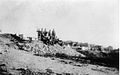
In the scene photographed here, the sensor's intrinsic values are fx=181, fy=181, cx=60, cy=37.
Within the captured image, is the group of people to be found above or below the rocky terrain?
above

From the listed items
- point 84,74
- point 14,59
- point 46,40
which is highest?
point 46,40

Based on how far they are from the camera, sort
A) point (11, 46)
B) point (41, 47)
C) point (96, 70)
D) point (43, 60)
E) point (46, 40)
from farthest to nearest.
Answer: point (46, 40) → point (41, 47) → point (11, 46) → point (43, 60) → point (96, 70)

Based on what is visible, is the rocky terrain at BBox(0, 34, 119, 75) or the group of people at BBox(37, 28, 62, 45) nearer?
the rocky terrain at BBox(0, 34, 119, 75)

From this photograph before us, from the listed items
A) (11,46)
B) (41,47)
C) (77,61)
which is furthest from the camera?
(41,47)

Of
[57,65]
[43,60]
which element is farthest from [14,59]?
[57,65]

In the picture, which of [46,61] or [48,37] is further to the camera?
[48,37]

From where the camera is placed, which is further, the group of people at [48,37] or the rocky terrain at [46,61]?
the group of people at [48,37]

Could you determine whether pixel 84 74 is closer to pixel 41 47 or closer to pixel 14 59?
pixel 14 59

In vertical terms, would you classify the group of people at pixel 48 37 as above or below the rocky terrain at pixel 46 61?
above
